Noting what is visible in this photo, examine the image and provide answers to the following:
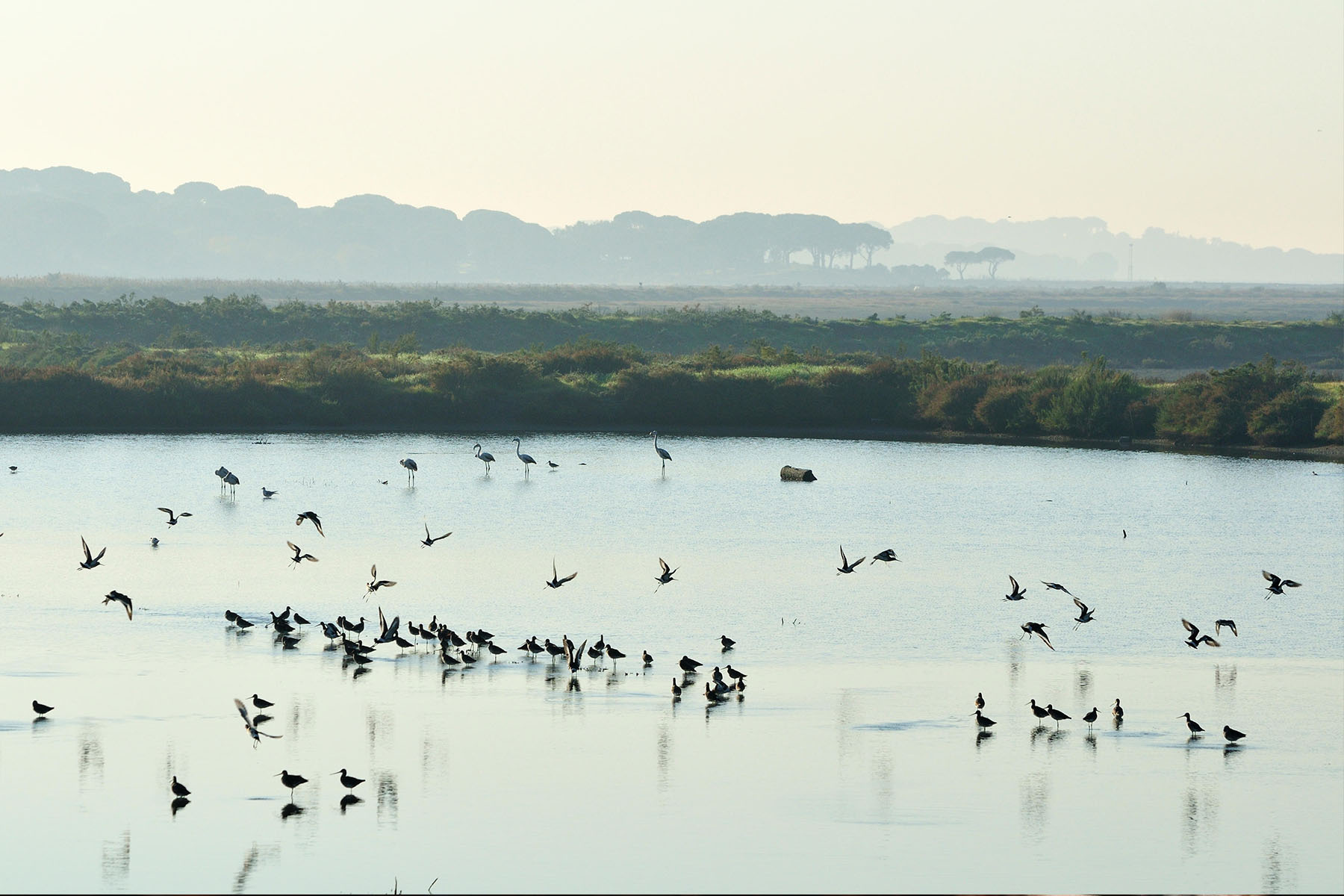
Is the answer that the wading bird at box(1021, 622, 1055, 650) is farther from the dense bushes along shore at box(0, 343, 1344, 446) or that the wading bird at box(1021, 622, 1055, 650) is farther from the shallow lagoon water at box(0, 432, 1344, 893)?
the dense bushes along shore at box(0, 343, 1344, 446)

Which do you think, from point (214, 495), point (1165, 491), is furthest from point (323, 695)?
point (1165, 491)

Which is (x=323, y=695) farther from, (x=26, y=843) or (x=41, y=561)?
(x=41, y=561)

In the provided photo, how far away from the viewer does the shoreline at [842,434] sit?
54281 millimetres

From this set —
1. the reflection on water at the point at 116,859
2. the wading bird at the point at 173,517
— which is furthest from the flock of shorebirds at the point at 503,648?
the wading bird at the point at 173,517

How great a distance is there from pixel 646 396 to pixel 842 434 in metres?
8.69

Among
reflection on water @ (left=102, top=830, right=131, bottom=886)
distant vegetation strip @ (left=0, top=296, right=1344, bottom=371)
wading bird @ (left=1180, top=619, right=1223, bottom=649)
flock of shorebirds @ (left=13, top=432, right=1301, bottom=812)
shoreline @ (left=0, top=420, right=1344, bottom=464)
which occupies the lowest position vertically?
shoreline @ (left=0, top=420, right=1344, bottom=464)

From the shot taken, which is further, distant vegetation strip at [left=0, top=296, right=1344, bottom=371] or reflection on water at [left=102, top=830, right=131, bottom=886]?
distant vegetation strip at [left=0, top=296, right=1344, bottom=371]

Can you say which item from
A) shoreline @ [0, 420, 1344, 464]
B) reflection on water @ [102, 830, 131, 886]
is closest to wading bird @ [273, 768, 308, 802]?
reflection on water @ [102, 830, 131, 886]

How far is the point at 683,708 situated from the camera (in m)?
18.7

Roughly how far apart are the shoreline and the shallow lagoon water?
17.7 m

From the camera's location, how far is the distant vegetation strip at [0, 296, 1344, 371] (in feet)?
311

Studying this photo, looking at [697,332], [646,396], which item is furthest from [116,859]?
[697,332]

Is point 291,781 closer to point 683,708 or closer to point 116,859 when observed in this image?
point 116,859

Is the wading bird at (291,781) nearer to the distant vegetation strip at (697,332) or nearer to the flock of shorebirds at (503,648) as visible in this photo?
the flock of shorebirds at (503,648)
